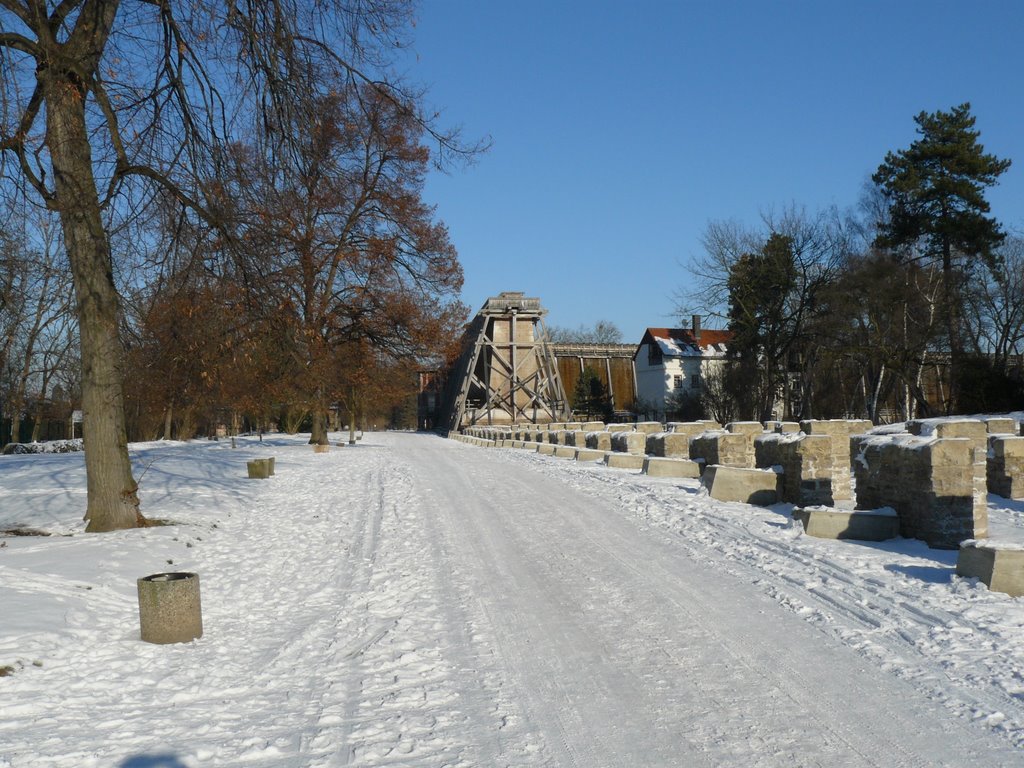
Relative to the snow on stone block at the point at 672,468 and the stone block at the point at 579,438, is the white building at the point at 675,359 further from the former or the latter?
the snow on stone block at the point at 672,468

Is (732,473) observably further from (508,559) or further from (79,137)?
(79,137)

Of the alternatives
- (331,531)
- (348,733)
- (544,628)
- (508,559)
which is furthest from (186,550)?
(348,733)

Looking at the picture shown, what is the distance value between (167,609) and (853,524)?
787cm

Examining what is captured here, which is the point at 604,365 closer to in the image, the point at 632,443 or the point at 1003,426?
the point at 632,443

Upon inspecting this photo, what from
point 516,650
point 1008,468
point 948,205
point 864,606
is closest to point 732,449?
Answer: point 1008,468

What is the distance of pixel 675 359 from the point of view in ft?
225

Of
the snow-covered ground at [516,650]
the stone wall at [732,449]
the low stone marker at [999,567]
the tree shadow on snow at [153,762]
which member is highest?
the stone wall at [732,449]

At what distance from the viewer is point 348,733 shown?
5121 millimetres

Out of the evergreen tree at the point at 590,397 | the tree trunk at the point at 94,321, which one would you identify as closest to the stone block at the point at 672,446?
the tree trunk at the point at 94,321

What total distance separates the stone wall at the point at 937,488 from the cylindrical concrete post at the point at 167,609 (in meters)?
8.03

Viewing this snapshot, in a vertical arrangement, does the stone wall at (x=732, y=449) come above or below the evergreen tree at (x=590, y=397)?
below

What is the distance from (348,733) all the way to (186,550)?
274 inches

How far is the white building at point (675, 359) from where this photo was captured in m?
67.3

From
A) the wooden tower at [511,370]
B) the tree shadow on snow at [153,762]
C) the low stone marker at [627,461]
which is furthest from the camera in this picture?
the wooden tower at [511,370]
